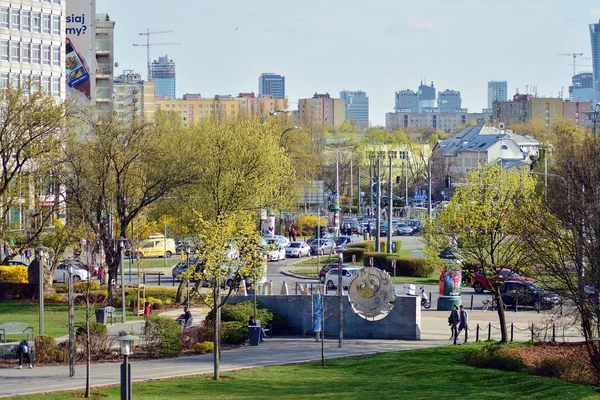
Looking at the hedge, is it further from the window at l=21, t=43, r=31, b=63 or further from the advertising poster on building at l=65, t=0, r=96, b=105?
the advertising poster on building at l=65, t=0, r=96, b=105

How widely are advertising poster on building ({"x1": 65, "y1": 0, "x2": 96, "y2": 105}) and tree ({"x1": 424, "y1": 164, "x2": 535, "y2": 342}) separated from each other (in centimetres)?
7234

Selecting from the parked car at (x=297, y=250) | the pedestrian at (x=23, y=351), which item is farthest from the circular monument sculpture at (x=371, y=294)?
the parked car at (x=297, y=250)

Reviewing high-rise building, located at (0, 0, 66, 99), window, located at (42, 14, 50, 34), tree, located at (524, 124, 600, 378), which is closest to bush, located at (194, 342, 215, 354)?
tree, located at (524, 124, 600, 378)

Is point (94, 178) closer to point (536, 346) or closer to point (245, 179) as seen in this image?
point (245, 179)

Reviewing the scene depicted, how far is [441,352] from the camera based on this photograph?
40.1 metres

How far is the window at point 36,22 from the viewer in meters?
89.8

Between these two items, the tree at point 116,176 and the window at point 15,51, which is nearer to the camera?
the tree at point 116,176

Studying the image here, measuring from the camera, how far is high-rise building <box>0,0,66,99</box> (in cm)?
8675

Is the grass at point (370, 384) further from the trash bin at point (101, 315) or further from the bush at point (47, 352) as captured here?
the trash bin at point (101, 315)

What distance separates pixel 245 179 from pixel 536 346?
2311cm

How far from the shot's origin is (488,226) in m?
43.0

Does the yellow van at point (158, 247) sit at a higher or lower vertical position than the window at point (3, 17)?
lower

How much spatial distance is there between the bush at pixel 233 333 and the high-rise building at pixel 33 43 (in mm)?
44953

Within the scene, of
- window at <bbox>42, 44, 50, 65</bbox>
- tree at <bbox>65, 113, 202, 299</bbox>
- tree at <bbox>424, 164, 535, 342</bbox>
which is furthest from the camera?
window at <bbox>42, 44, 50, 65</bbox>
